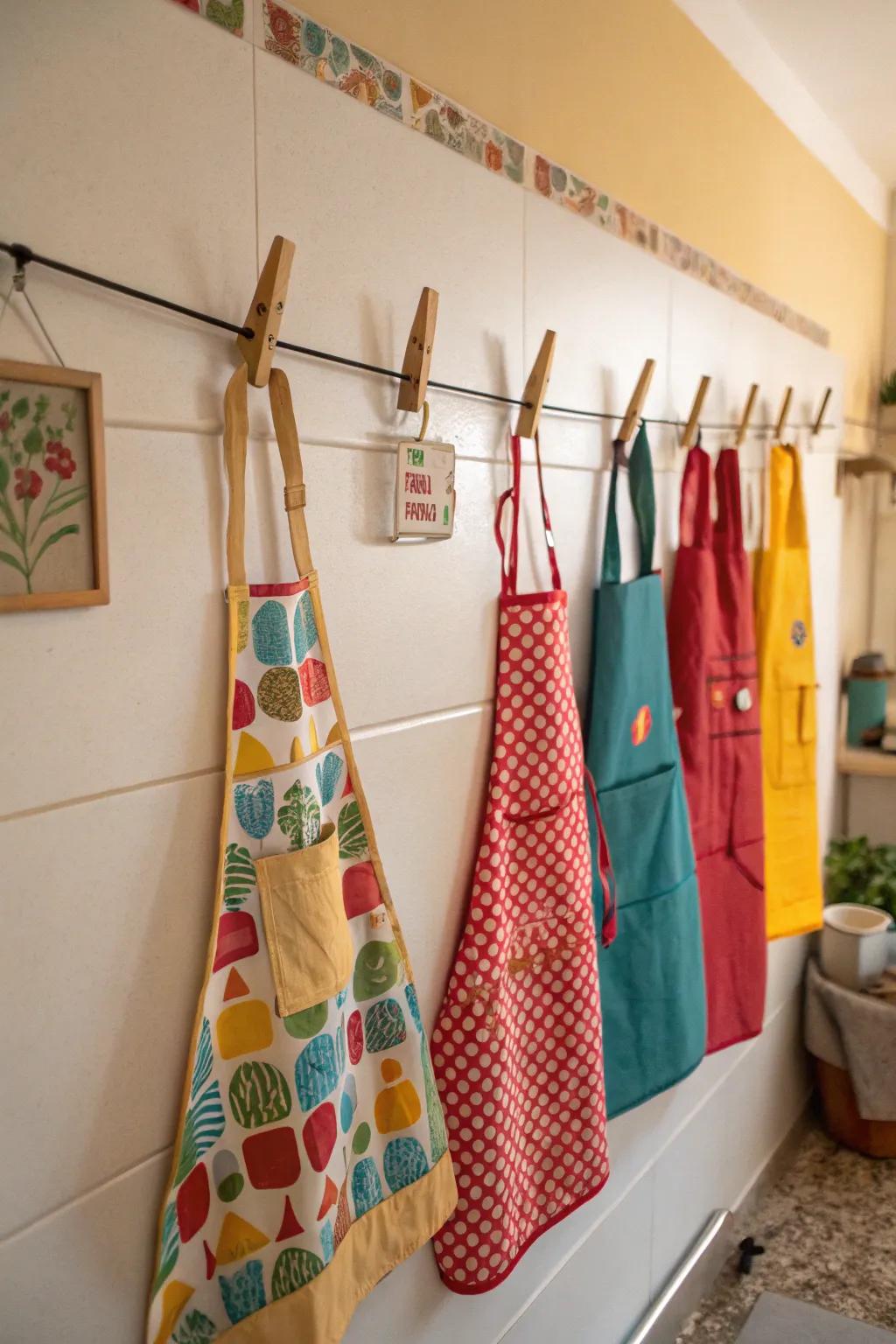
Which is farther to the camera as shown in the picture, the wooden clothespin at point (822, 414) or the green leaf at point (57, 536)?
the wooden clothespin at point (822, 414)

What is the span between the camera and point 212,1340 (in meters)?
0.81

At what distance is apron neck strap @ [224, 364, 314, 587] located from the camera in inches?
31.7

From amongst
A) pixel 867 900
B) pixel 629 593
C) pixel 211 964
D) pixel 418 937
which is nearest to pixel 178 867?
pixel 211 964

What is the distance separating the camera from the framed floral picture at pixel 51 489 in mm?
667

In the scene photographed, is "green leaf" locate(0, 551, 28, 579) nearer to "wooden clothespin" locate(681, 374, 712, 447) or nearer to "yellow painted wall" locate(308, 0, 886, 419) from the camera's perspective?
"yellow painted wall" locate(308, 0, 886, 419)

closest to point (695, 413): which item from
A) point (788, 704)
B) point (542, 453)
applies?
point (542, 453)

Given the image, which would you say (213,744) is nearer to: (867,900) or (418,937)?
(418,937)

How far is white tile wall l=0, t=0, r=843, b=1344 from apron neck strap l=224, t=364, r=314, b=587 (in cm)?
2

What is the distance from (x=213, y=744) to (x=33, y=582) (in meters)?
0.21

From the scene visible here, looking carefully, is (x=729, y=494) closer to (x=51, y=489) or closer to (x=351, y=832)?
(x=351, y=832)

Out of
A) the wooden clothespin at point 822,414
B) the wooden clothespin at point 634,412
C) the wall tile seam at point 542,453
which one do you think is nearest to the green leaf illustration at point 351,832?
the wall tile seam at point 542,453

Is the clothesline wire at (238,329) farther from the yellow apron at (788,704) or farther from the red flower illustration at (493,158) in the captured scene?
the yellow apron at (788,704)

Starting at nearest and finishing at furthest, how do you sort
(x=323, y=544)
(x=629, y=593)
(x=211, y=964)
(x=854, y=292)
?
(x=211, y=964) → (x=323, y=544) → (x=629, y=593) → (x=854, y=292)

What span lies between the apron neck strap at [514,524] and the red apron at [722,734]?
1.42ft
